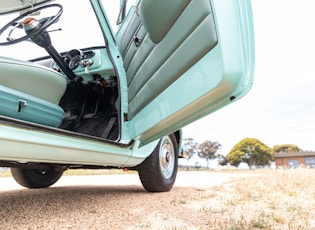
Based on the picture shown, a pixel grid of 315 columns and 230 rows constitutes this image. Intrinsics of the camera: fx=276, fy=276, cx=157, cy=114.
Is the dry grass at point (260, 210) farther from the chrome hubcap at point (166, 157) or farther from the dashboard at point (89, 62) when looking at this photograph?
the dashboard at point (89, 62)

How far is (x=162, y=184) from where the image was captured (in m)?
2.41

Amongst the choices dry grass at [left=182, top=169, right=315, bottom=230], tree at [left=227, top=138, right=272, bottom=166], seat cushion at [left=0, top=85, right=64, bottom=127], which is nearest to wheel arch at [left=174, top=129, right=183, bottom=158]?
dry grass at [left=182, top=169, right=315, bottom=230]

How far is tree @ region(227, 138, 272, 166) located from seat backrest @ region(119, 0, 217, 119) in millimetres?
36961

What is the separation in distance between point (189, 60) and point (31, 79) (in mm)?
1114

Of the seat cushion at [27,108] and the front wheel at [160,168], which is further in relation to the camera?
the front wheel at [160,168]

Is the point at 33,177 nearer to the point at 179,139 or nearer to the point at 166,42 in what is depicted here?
the point at 179,139

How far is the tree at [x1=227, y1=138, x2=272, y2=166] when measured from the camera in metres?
36.7

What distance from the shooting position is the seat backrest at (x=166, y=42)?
111cm

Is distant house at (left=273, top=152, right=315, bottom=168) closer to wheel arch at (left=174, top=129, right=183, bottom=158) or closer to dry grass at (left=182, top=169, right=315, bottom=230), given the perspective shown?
wheel arch at (left=174, top=129, right=183, bottom=158)

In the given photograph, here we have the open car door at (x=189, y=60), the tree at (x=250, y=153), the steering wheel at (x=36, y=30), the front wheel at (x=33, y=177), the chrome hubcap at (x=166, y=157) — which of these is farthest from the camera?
the tree at (x=250, y=153)

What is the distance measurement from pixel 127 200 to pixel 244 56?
4.72 ft

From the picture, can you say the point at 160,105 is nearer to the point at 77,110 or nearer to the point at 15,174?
the point at 77,110

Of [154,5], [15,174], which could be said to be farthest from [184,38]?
[15,174]

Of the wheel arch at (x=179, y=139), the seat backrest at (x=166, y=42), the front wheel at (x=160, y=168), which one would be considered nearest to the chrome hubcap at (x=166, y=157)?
the front wheel at (x=160, y=168)
